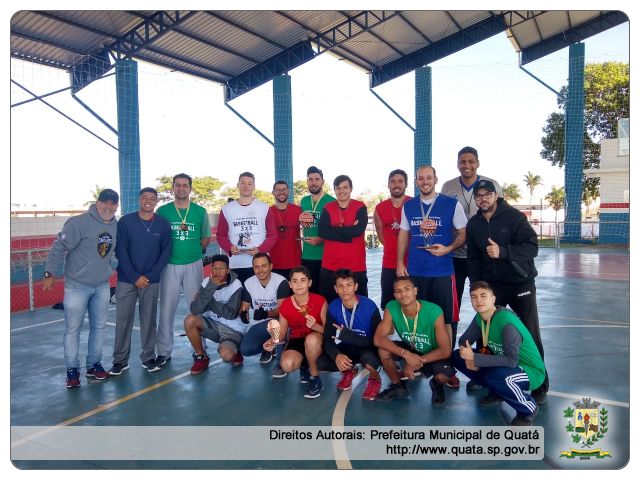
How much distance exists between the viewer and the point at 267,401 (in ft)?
12.2

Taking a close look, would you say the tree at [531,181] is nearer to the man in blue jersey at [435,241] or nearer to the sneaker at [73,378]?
the man in blue jersey at [435,241]

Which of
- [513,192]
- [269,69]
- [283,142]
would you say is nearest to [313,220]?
[269,69]

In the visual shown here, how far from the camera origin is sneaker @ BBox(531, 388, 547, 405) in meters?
3.61

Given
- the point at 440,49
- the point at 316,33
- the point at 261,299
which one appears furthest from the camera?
the point at 440,49

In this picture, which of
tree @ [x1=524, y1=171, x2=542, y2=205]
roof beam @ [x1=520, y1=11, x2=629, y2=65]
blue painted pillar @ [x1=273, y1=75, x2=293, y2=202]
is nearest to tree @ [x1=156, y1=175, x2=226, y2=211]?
blue painted pillar @ [x1=273, y1=75, x2=293, y2=202]

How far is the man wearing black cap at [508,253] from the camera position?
3598mm

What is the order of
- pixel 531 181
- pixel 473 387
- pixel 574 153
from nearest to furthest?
pixel 473 387, pixel 574 153, pixel 531 181

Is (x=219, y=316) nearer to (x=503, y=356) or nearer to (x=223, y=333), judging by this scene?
(x=223, y=333)

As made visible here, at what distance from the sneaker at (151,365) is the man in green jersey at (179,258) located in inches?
1.9

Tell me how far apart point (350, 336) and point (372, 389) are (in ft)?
1.50

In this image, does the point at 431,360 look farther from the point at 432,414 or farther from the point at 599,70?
the point at 599,70

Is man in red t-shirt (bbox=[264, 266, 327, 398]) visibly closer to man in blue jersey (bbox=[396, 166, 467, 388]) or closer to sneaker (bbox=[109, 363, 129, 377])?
man in blue jersey (bbox=[396, 166, 467, 388])

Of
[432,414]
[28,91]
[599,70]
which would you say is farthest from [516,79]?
[432,414]

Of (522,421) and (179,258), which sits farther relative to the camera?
(179,258)
